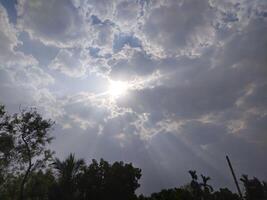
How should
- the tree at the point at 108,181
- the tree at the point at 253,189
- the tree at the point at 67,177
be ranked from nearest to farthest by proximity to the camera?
the tree at the point at 67,177, the tree at the point at 108,181, the tree at the point at 253,189

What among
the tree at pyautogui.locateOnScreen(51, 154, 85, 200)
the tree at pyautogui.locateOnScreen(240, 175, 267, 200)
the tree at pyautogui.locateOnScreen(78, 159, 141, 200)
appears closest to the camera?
the tree at pyautogui.locateOnScreen(51, 154, 85, 200)

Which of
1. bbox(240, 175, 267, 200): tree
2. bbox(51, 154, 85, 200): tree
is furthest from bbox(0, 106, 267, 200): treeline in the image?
bbox(240, 175, 267, 200): tree

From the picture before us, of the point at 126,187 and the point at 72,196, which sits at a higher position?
the point at 126,187

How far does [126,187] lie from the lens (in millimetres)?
38000

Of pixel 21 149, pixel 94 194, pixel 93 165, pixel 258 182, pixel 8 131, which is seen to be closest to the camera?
pixel 8 131

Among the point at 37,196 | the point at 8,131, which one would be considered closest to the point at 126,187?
the point at 37,196

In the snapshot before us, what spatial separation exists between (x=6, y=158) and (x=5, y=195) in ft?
28.3

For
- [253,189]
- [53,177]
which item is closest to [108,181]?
[53,177]

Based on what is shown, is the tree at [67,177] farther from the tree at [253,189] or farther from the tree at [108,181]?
the tree at [253,189]

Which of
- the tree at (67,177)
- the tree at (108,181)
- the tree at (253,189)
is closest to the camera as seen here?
the tree at (67,177)

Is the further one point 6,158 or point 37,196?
point 37,196

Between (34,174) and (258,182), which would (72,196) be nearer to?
(34,174)

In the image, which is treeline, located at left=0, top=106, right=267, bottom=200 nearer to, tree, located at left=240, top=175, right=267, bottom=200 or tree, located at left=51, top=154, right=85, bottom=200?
tree, located at left=51, top=154, right=85, bottom=200

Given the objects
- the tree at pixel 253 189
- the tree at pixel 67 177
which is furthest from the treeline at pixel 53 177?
the tree at pixel 253 189
